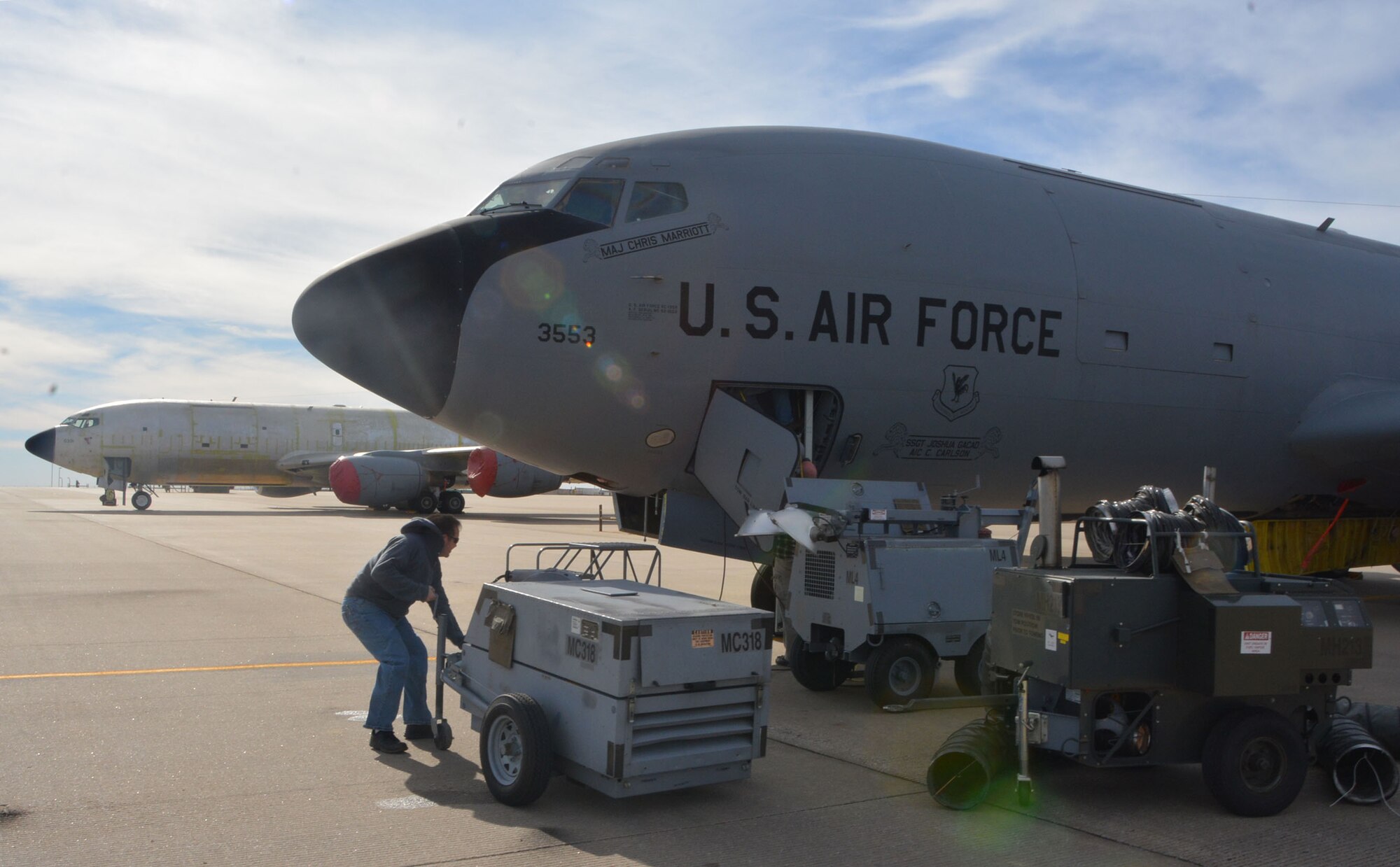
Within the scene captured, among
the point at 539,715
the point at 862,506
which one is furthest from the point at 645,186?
the point at 539,715

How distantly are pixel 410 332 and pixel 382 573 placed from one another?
2.48m

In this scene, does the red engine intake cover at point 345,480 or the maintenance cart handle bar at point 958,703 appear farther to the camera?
the red engine intake cover at point 345,480

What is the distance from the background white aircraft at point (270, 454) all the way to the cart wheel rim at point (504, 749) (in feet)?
88.8

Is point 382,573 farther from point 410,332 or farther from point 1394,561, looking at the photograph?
point 1394,561

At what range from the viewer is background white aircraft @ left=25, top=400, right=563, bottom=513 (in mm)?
35375

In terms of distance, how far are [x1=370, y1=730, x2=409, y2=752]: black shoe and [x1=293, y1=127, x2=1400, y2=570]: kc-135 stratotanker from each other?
2.99 m

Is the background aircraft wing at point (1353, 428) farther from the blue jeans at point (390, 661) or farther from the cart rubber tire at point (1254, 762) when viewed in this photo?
the blue jeans at point (390, 661)

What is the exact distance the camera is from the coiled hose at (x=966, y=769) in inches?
215

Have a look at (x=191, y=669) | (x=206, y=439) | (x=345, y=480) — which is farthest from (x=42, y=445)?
(x=191, y=669)

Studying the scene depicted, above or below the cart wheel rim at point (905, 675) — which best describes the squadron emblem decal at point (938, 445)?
above

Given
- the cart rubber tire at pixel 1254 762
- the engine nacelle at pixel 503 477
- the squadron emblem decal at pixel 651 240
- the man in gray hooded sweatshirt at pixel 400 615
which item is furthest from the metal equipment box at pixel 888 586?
the engine nacelle at pixel 503 477

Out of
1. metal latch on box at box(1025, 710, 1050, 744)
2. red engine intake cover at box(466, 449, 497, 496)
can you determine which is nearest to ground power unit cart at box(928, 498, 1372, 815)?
metal latch on box at box(1025, 710, 1050, 744)

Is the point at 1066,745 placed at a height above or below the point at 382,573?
below

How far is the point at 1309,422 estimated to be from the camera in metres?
11.8
